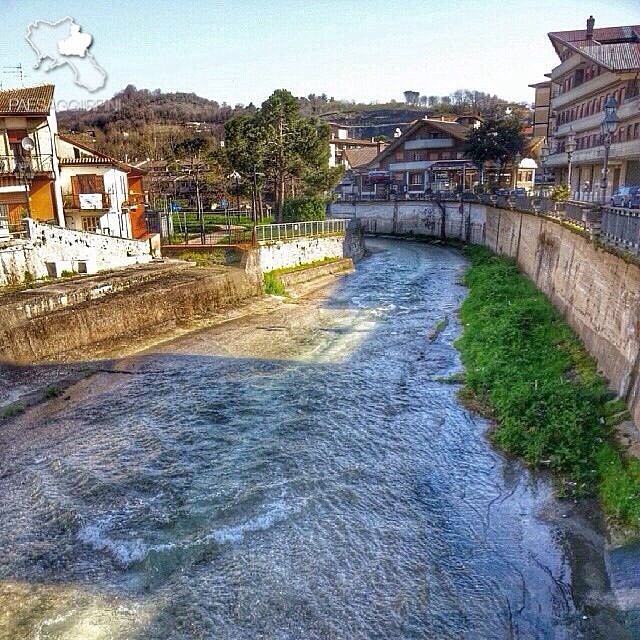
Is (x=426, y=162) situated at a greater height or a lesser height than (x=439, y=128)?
lesser

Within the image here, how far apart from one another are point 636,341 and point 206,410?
9.91 meters

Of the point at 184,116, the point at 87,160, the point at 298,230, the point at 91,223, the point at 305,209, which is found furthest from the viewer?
the point at 184,116

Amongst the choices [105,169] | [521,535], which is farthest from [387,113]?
[521,535]

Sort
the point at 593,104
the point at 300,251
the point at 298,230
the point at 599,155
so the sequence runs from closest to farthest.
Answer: the point at 300,251 → the point at 298,230 → the point at 599,155 → the point at 593,104

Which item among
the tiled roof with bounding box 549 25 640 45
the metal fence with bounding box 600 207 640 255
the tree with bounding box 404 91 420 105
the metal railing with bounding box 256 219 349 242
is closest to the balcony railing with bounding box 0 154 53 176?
the metal railing with bounding box 256 219 349 242

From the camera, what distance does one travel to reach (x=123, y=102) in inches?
4791

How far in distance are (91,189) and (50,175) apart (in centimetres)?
240

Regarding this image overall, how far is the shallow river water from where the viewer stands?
24.2 feet

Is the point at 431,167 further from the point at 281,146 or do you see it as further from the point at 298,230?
the point at 298,230

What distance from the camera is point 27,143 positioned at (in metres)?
24.1

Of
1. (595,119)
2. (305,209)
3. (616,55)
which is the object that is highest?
(616,55)

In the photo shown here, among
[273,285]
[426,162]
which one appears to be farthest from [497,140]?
[273,285]

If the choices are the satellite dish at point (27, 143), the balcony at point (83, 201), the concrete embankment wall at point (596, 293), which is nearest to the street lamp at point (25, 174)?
the satellite dish at point (27, 143)

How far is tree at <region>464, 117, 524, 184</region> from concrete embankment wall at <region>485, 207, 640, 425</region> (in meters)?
Result: 24.5
